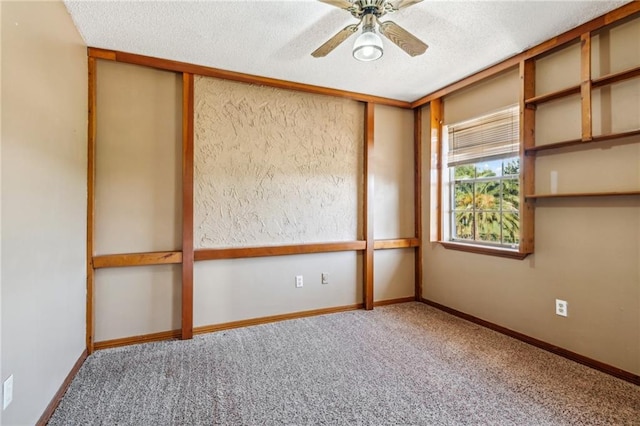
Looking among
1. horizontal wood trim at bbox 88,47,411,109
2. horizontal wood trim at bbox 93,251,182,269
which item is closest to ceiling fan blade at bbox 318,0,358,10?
horizontal wood trim at bbox 88,47,411,109

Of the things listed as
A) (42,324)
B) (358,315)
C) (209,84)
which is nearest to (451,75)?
(209,84)

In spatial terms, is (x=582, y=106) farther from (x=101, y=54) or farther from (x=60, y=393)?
(x=60, y=393)

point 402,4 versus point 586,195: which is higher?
point 402,4

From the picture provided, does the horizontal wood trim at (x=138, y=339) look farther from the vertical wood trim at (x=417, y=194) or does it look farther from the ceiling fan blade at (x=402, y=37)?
the ceiling fan blade at (x=402, y=37)

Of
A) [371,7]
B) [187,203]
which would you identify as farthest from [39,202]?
[371,7]

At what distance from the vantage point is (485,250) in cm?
317

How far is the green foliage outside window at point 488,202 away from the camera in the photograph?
3.01m

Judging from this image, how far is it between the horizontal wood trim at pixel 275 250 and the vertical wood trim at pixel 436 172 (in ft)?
2.98

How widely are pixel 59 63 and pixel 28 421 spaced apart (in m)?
2.03

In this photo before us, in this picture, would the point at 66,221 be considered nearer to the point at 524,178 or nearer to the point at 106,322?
the point at 106,322

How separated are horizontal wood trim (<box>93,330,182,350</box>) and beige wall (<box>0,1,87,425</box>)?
0.28m

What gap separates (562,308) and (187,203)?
3321 mm

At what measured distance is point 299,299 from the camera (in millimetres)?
3461

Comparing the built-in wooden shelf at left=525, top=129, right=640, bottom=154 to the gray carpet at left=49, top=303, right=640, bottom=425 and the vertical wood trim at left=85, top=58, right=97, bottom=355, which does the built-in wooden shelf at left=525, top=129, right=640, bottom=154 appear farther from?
the vertical wood trim at left=85, top=58, right=97, bottom=355
